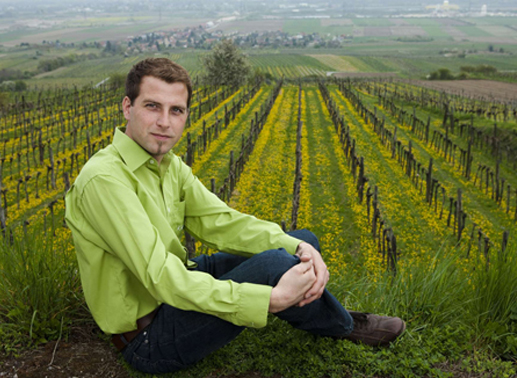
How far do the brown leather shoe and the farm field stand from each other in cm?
9

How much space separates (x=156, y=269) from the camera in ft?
8.67

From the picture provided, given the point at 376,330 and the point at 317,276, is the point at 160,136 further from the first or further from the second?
the point at 376,330

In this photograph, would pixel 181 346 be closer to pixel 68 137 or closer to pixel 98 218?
pixel 98 218

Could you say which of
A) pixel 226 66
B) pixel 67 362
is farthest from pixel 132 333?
pixel 226 66

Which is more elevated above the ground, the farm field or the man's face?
the man's face

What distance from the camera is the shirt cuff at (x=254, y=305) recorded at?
2.65 metres

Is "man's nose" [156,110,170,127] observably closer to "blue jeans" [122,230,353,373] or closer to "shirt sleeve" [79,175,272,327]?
"shirt sleeve" [79,175,272,327]

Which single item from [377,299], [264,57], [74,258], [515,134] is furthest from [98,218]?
[264,57]

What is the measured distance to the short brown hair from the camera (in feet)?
9.78

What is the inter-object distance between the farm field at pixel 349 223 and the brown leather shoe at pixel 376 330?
86 millimetres

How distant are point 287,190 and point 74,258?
12.1m

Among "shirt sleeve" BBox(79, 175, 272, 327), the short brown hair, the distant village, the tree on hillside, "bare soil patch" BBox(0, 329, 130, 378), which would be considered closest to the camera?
"shirt sleeve" BBox(79, 175, 272, 327)

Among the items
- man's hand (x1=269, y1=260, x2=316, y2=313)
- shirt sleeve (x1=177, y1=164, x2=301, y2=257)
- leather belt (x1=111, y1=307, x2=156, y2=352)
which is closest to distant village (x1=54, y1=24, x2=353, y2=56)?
shirt sleeve (x1=177, y1=164, x2=301, y2=257)

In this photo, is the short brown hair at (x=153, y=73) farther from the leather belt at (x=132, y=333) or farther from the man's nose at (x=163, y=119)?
the leather belt at (x=132, y=333)
